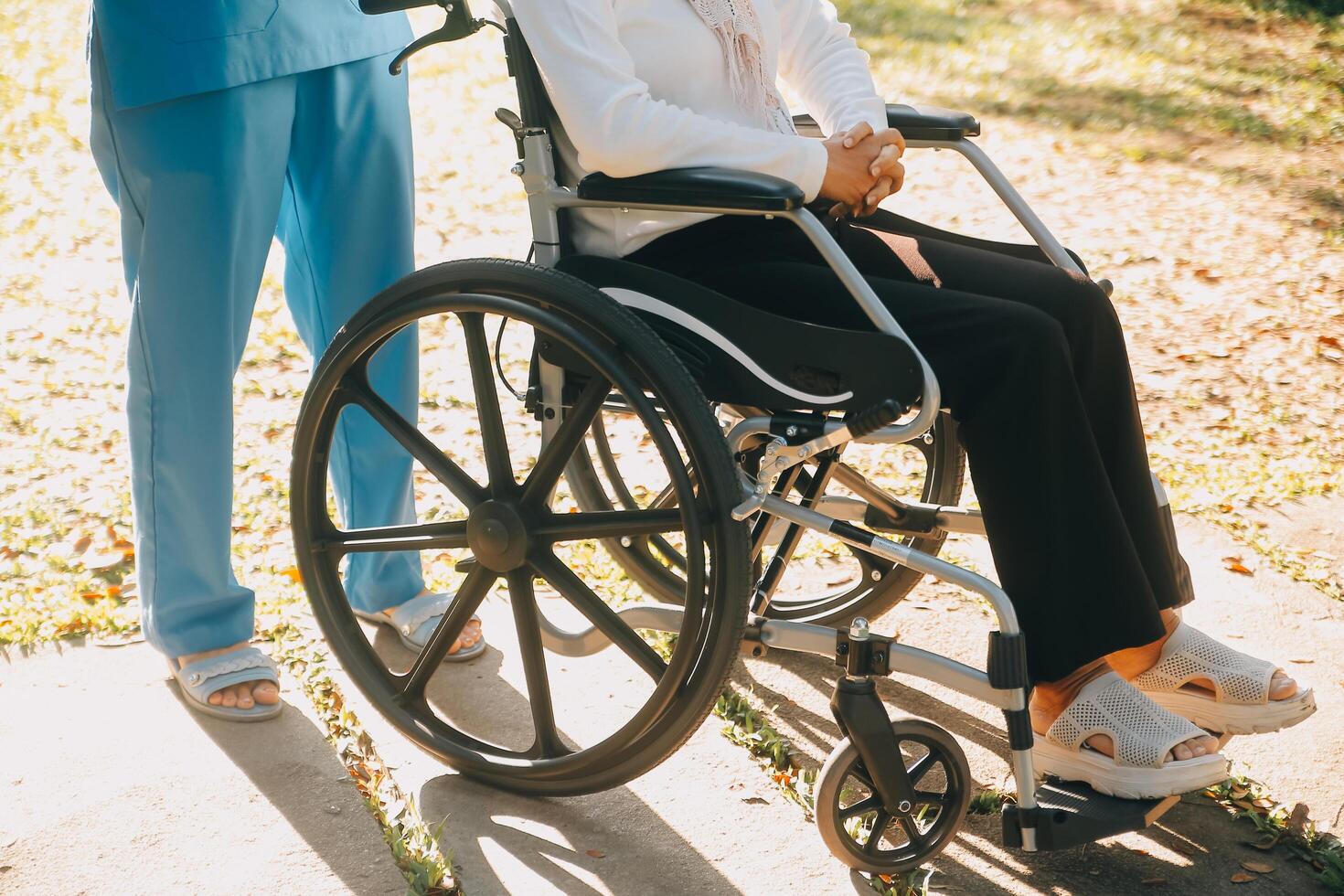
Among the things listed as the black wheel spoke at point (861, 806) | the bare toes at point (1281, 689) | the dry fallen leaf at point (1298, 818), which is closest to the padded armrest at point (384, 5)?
the black wheel spoke at point (861, 806)

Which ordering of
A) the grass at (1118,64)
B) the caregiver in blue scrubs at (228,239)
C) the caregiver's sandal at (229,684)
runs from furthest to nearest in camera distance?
the grass at (1118,64) → the caregiver's sandal at (229,684) → the caregiver in blue scrubs at (228,239)

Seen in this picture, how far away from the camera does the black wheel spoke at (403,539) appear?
2.00 m

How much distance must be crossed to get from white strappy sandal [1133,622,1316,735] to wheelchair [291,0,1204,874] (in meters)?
0.20

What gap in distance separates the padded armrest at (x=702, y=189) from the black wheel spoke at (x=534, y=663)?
1.78ft

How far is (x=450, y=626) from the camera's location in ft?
6.66

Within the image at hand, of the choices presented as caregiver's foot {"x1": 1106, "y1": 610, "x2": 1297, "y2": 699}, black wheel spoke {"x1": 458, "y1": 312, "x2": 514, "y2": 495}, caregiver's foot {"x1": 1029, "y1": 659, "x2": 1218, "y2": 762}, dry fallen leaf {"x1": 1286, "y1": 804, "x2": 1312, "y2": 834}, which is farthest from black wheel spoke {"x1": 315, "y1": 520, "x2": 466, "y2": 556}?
dry fallen leaf {"x1": 1286, "y1": 804, "x2": 1312, "y2": 834}

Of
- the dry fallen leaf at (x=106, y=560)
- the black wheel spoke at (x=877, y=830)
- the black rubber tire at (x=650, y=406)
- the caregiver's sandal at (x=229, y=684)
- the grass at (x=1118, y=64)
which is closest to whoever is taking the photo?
the black rubber tire at (x=650, y=406)

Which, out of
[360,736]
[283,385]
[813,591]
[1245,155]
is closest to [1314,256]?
[1245,155]

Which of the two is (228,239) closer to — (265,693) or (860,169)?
(265,693)

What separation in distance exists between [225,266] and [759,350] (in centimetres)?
89

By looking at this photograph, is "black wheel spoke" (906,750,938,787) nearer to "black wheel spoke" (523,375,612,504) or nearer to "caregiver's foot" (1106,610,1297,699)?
"caregiver's foot" (1106,610,1297,699)

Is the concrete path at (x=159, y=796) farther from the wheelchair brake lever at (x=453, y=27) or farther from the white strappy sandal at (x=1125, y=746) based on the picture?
the wheelchair brake lever at (x=453, y=27)

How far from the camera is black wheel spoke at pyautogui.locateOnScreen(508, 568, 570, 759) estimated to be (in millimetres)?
1948

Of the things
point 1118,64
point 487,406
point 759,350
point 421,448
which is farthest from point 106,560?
point 1118,64
